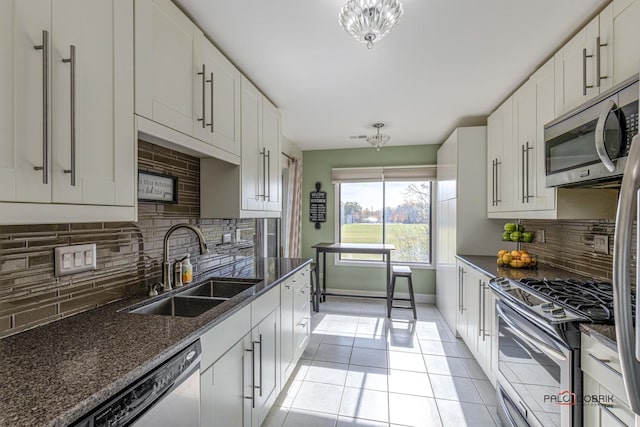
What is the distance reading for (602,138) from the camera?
1.30 m

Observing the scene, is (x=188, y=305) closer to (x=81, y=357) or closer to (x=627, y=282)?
(x=81, y=357)

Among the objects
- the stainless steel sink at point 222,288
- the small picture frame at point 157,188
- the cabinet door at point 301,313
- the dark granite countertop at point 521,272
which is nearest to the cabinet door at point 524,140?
the dark granite countertop at point 521,272

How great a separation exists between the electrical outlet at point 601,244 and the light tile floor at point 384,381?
1.27m

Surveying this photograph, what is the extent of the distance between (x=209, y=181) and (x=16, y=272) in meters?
1.26

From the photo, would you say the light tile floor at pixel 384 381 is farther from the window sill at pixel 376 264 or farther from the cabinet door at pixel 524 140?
the cabinet door at pixel 524 140

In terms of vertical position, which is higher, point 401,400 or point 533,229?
point 533,229

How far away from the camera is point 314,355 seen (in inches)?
111

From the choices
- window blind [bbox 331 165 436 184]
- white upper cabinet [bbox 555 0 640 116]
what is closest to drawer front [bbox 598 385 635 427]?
white upper cabinet [bbox 555 0 640 116]

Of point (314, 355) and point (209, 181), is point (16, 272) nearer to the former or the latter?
point (209, 181)

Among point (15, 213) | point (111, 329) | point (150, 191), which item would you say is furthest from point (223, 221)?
point (15, 213)

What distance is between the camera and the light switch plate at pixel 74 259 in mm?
1183

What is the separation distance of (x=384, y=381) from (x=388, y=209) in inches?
113

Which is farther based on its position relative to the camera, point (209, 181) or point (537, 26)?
point (209, 181)

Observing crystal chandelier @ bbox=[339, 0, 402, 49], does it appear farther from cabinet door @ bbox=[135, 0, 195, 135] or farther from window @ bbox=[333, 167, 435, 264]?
window @ bbox=[333, 167, 435, 264]
